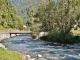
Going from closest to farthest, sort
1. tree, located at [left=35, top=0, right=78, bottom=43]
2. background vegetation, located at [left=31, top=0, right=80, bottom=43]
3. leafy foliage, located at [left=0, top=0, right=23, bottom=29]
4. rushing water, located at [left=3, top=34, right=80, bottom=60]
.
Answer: rushing water, located at [left=3, top=34, right=80, bottom=60]
background vegetation, located at [left=31, top=0, right=80, bottom=43]
tree, located at [left=35, top=0, right=78, bottom=43]
leafy foliage, located at [left=0, top=0, right=23, bottom=29]

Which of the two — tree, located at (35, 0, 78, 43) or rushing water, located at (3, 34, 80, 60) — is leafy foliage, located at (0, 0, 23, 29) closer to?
tree, located at (35, 0, 78, 43)

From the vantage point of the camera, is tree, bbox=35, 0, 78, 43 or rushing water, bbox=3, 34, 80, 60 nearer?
rushing water, bbox=3, 34, 80, 60

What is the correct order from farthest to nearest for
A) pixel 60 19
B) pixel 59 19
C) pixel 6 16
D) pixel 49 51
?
pixel 6 16 < pixel 59 19 < pixel 60 19 < pixel 49 51

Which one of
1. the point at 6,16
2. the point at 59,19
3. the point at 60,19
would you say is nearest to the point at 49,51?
the point at 60,19

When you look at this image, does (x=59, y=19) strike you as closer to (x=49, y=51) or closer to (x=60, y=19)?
(x=60, y=19)

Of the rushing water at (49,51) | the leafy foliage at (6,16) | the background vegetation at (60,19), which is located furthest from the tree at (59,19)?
the leafy foliage at (6,16)

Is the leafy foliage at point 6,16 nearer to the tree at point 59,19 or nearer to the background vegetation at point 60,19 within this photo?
the background vegetation at point 60,19

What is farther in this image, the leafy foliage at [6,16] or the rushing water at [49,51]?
the leafy foliage at [6,16]

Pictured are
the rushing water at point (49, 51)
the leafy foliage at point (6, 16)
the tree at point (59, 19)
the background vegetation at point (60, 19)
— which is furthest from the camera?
the leafy foliage at point (6, 16)

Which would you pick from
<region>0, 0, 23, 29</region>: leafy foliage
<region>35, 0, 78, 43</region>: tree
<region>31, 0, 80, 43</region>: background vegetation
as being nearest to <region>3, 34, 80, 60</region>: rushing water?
<region>31, 0, 80, 43</region>: background vegetation

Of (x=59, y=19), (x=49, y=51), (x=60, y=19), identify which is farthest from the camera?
(x=59, y=19)

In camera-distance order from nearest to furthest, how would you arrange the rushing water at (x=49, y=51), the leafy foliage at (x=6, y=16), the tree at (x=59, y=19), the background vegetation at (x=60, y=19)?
the rushing water at (x=49, y=51)
the background vegetation at (x=60, y=19)
the tree at (x=59, y=19)
the leafy foliage at (x=6, y=16)

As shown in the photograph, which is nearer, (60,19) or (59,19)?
(60,19)

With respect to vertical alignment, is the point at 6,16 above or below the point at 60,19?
below
